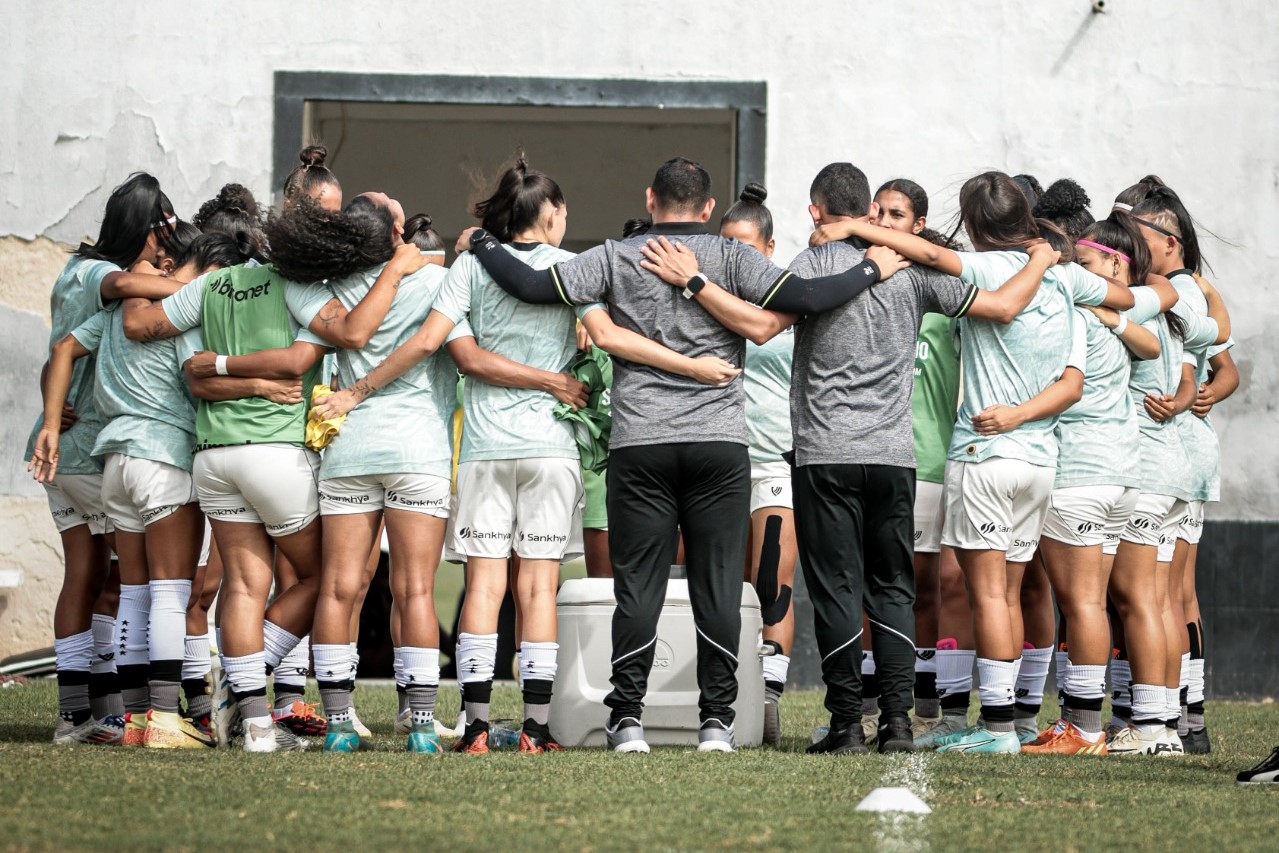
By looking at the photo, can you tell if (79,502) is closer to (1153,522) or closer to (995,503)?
(995,503)

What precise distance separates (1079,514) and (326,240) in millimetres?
2865

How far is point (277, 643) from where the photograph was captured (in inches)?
229

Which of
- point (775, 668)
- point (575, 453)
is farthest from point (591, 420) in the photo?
point (775, 668)

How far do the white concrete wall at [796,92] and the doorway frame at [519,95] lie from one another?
A: 0.07 m

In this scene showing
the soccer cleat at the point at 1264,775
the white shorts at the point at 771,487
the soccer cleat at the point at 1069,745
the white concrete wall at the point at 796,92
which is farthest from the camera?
the white concrete wall at the point at 796,92

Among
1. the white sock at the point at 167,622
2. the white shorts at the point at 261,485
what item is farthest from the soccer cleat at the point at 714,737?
the white sock at the point at 167,622

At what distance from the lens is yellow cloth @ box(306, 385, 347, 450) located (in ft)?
17.9

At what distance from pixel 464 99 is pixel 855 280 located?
470 cm

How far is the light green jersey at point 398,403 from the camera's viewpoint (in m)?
5.39

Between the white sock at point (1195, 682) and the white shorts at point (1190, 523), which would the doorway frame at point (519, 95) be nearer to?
the white shorts at point (1190, 523)

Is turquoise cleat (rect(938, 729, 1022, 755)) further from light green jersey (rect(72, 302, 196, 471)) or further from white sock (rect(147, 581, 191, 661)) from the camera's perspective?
light green jersey (rect(72, 302, 196, 471))

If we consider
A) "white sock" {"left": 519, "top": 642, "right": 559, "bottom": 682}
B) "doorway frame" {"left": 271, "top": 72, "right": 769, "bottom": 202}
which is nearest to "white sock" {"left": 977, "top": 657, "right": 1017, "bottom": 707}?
"white sock" {"left": 519, "top": 642, "right": 559, "bottom": 682}

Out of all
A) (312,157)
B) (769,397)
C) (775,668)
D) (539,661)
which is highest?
(312,157)

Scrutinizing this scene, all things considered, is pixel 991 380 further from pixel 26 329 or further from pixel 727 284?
pixel 26 329
